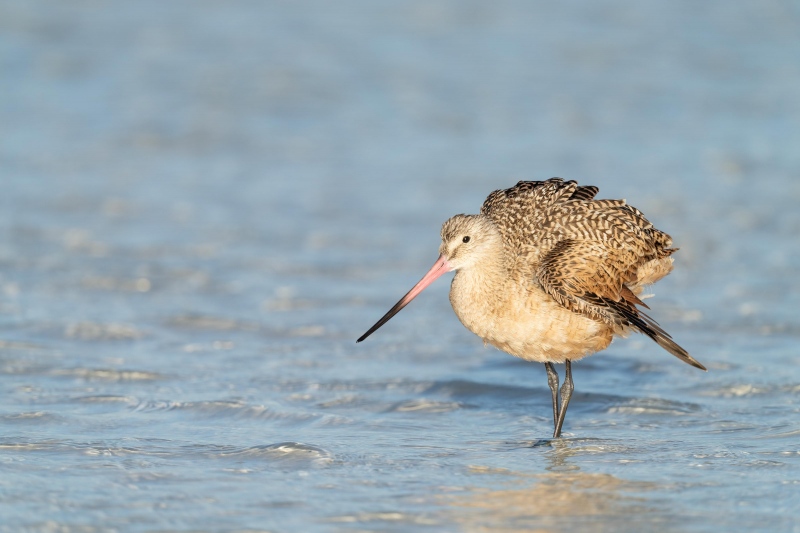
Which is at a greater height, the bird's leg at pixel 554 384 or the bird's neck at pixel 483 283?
the bird's neck at pixel 483 283

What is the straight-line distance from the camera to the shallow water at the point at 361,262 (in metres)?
4.03

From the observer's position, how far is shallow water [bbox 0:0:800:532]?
4.03m

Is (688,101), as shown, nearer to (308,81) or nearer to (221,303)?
(308,81)

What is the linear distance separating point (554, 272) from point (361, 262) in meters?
3.00

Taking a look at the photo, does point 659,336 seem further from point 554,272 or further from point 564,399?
point 564,399

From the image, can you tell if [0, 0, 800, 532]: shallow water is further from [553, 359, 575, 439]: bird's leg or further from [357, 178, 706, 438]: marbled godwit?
[357, 178, 706, 438]: marbled godwit

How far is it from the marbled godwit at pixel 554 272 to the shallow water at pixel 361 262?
0.43m

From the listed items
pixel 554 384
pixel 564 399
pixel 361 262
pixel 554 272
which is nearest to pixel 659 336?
pixel 554 272

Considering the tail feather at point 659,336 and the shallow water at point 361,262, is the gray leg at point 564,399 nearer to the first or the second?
the shallow water at point 361,262

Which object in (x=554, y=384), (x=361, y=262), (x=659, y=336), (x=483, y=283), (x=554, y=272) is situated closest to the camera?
(x=659, y=336)

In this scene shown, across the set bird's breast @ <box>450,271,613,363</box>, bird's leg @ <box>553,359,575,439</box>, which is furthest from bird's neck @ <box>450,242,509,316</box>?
bird's leg @ <box>553,359,575,439</box>

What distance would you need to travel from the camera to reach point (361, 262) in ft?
24.8

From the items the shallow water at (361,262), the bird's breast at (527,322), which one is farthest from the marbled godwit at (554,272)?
the shallow water at (361,262)

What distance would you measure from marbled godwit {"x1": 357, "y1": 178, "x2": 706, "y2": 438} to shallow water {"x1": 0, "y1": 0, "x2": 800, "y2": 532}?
43 centimetres
